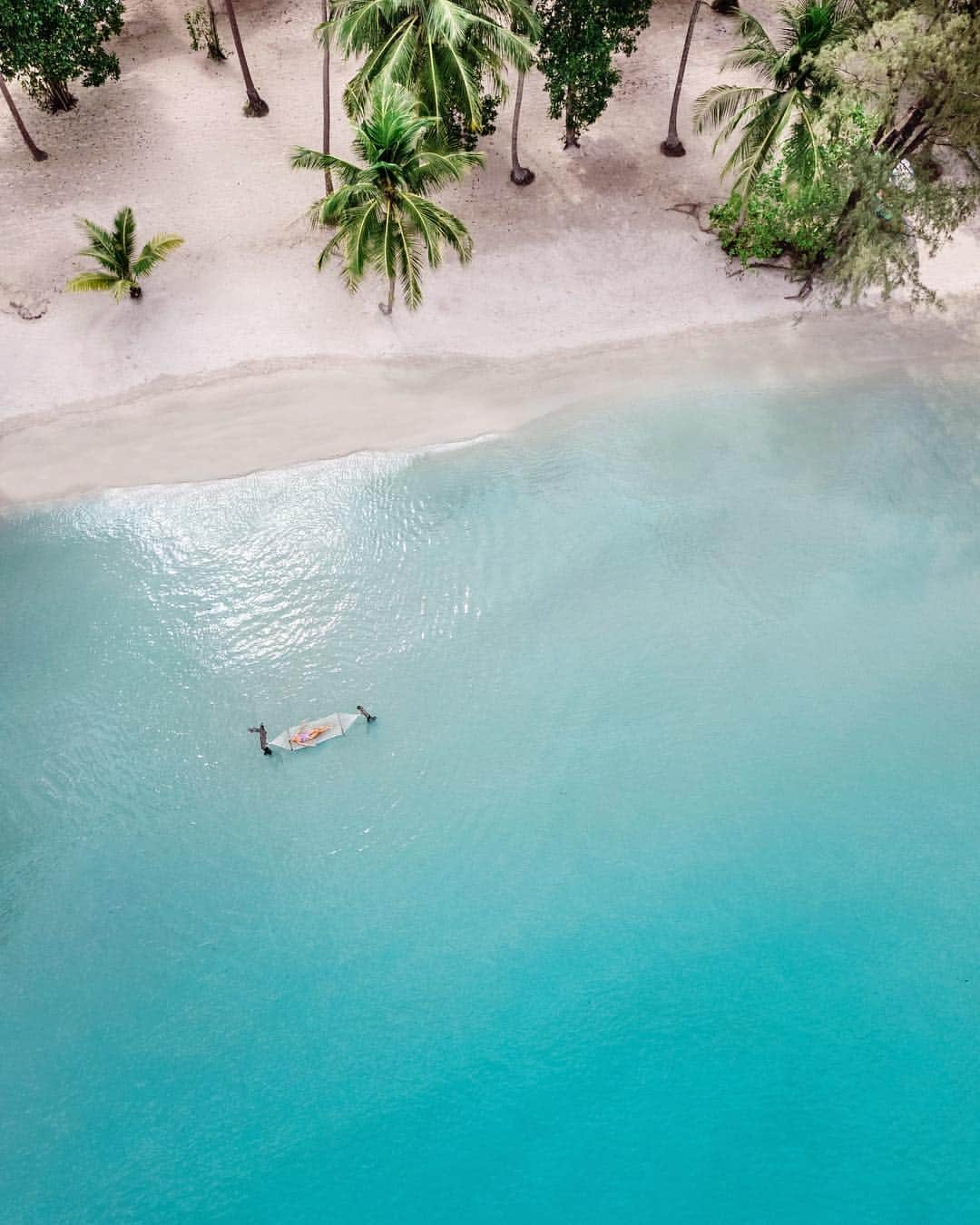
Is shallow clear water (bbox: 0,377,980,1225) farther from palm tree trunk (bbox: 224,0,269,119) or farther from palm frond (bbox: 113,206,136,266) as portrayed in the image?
palm tree trunk (bbox: 224,0,269,119)

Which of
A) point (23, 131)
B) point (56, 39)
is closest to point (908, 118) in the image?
point (56, 39)

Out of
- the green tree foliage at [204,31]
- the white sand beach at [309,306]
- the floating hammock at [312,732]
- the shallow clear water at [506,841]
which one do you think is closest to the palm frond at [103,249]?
the white sand beach at [309,306]

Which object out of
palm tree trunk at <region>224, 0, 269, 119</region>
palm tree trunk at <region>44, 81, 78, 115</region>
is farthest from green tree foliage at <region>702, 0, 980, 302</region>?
Answer: palm tree trunk at <region>44, 81, 78, 115</region>

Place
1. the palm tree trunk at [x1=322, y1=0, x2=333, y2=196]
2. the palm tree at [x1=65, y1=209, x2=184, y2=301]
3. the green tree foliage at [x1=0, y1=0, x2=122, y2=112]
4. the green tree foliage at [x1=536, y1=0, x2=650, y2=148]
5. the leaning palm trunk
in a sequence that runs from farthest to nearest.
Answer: the palm tree trunk at [x1=322, y1=0, x2=333, y2=196] < the leaning palm trunk < the green tree foliage at [x1=0, y1=0, x2=122, y2=112] < the palm tree at [x1=65, y1=209, x2=184, y2=301] < the green tree foliage at [x1=536, y1=0, x2=650, y2=148]

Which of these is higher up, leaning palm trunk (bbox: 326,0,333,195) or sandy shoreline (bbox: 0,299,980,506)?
leaning palm trunk (bbox: 326,0,333,195)

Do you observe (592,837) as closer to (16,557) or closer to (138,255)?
(16,557)

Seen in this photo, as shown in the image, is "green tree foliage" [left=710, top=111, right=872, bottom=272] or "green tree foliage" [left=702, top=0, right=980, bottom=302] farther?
"green tree foliage" [left=710, top=111, right=872, bottom=272]

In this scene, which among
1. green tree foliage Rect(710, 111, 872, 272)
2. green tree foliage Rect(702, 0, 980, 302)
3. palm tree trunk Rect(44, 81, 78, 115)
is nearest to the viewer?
green tree foliage Rect(702, 0, 980, 302)
